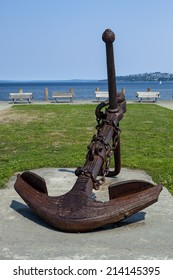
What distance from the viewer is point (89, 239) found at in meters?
3.62

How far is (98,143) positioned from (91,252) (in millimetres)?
1029

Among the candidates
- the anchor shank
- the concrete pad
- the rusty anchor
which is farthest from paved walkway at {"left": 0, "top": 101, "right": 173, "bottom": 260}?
the anchor shank

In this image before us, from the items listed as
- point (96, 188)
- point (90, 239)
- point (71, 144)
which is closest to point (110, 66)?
point (96, 188)

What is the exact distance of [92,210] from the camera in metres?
3.49

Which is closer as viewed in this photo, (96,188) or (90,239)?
(90,239)

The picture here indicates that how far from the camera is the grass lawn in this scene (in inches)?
268

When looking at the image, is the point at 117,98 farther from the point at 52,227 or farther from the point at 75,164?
the point at 75,164

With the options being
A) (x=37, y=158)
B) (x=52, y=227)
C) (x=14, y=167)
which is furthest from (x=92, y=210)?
(x=37, y=158)

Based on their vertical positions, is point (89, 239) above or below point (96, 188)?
Result: below

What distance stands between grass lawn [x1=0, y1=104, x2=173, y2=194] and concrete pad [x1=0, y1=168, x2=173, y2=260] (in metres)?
1.30

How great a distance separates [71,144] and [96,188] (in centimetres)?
547

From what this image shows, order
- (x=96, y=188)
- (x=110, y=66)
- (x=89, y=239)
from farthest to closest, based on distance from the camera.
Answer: (x=110, y=66) → (x=96, y=188) → (x=89, y=239)

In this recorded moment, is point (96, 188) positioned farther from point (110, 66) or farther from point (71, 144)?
point (71, 144)

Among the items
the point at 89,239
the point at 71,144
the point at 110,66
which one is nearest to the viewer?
the point at 89,239
